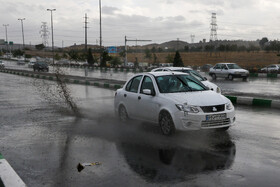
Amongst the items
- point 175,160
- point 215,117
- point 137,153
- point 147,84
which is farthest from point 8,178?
point 147,84

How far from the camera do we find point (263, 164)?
5602mm

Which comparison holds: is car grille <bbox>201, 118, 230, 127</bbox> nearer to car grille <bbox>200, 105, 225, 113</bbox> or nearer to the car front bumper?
the car front bumper

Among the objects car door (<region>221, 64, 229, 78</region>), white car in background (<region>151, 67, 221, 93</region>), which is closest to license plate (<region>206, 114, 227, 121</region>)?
white car in background (<region>151, 67, 221, 93</region>)

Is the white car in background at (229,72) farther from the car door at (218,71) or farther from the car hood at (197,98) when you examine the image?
the car hood at (197,98)

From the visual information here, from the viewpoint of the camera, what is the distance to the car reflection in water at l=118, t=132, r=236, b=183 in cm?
518

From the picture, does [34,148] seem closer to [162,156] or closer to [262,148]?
[162,156]

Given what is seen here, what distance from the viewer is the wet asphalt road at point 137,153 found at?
16.5 feet

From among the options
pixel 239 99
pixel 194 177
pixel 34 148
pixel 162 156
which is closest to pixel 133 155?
pixel 162 156

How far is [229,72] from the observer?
98.9 ft

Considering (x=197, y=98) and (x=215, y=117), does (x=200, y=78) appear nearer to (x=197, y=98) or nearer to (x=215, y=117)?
(x=197, y=98)

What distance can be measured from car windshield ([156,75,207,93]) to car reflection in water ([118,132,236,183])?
1.67 m

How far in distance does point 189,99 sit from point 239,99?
704cm

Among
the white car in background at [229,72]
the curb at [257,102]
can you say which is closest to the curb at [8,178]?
the curb at [257,102]

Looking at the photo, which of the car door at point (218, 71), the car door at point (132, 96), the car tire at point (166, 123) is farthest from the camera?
the car door at point (218, 71)
